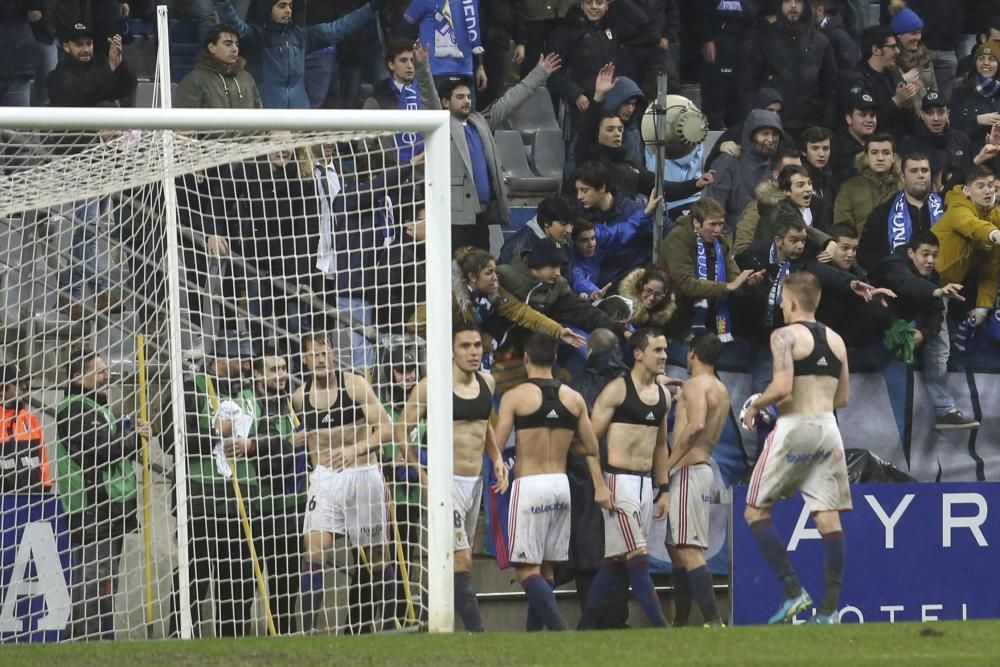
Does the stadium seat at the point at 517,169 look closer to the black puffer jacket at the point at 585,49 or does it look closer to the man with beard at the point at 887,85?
the black puffer jacket at the point at 585,49

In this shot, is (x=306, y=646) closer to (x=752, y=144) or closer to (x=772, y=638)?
(x=772, y=638)

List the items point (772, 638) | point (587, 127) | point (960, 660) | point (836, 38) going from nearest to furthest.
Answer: point (960, 660), point (772, 638), point (587, 127), point (836, 38)

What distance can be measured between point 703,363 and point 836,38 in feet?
12.9

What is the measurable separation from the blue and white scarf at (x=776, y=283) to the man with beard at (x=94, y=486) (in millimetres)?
3985

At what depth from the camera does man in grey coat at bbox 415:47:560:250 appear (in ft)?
35.6

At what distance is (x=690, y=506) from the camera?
9.86 meters

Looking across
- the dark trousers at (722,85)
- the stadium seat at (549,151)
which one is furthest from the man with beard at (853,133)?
the stadium seat at (549,151)

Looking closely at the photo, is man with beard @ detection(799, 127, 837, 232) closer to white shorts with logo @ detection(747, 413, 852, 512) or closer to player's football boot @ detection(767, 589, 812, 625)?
white shorts with logo @ detection(747, 413, 852, 512)

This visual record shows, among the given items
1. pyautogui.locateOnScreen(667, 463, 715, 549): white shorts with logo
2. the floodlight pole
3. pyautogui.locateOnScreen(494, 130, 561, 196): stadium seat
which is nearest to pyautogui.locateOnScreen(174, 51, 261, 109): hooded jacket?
pyautogui.locateOnScreen(494, 130, 561, 196): stadium seat

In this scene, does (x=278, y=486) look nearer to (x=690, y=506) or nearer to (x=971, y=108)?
(x=690, y=506)

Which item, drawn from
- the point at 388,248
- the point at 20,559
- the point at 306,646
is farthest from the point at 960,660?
the point at 20,559

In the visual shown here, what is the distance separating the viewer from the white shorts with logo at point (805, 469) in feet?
30.9

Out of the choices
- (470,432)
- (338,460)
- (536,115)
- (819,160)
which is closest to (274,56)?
(536,115)

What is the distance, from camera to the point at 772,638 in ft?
25.2
